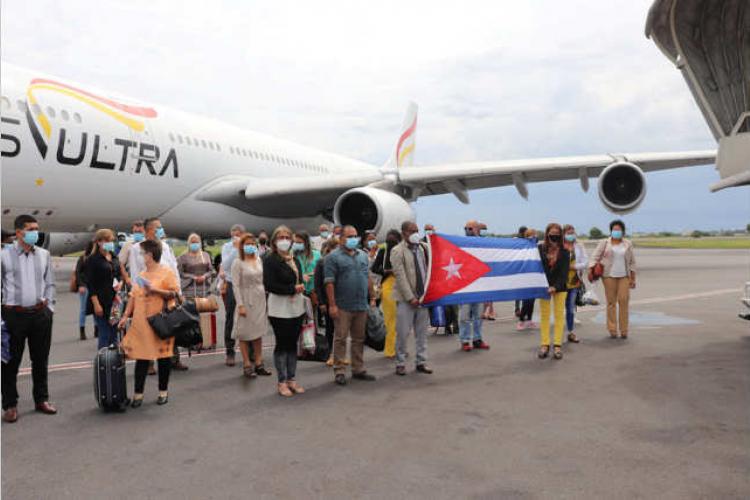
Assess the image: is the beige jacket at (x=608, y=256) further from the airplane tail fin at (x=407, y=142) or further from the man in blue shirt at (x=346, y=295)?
the airplane tail fin at (x=407, y=142)

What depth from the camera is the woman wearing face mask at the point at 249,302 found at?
19.2 ft

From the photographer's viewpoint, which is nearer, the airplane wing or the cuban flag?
the cuban flag

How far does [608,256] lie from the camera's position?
804cm

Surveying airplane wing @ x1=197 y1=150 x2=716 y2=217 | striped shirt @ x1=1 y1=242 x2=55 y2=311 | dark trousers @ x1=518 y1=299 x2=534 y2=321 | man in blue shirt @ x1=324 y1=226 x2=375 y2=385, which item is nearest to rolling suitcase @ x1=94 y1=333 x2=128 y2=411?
striped shirt @ x1=1 y1=242 x2=55 y2=311

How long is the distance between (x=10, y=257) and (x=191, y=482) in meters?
2.62

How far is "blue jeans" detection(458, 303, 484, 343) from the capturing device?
7.13 metres

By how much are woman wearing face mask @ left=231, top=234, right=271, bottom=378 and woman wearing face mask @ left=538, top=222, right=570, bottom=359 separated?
3171mm

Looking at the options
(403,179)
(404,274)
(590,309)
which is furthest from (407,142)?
(404,274)

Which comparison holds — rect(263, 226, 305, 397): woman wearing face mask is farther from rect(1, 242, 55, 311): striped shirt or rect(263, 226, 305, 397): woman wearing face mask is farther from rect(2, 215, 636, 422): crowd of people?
rect(1, 242, 55, 311): striped shirt

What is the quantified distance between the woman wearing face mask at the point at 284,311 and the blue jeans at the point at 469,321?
249 cm

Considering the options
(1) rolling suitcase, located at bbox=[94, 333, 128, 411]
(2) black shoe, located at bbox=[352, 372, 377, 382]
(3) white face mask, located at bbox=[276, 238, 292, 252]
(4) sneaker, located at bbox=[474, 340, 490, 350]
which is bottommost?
(2) black shoe, located at bbox=[352, 372, 377, 382]

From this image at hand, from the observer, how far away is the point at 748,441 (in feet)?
12.4

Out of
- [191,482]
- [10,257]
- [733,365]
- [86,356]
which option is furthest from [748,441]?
[86,356]

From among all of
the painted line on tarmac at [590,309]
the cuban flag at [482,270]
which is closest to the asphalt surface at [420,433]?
the painted line on tarmac at [590,309]
